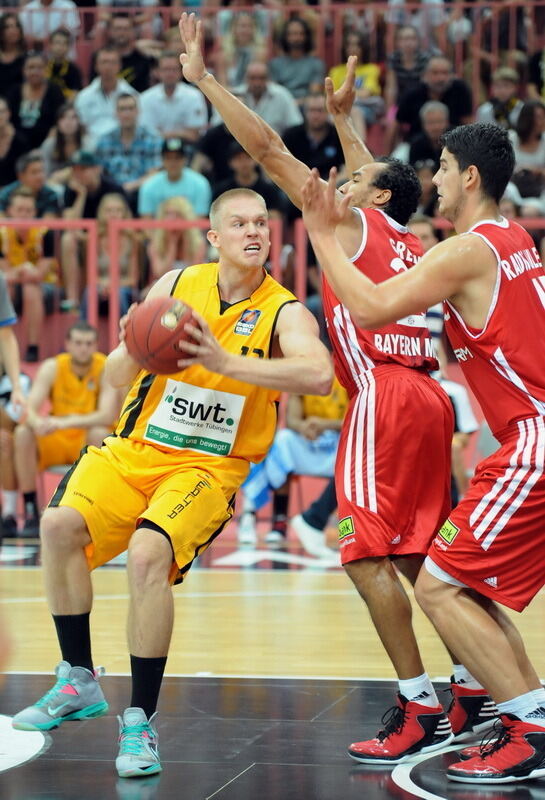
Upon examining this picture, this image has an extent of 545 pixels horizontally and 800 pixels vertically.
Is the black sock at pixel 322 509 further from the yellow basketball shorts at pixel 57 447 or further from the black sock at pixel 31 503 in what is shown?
the black sock at pixel 31 503

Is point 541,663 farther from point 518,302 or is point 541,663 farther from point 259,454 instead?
point 518,302

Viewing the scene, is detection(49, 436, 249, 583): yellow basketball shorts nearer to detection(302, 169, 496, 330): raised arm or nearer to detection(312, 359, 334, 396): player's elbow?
detection(312, 359, 334, 396): player's elbow

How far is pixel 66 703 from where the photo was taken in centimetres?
489

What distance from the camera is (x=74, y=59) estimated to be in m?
16.7

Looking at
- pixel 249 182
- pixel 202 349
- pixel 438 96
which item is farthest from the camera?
pixel 438 96

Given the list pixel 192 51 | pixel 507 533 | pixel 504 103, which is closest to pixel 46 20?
pixel 504 103

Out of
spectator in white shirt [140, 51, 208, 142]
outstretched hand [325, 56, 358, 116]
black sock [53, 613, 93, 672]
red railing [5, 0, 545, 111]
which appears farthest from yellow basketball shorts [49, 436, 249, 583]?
red railing [5, 0, 545, 111]

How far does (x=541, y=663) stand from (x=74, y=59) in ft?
40.5

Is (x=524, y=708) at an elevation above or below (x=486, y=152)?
below

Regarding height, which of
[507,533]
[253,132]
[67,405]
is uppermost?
[253,132]

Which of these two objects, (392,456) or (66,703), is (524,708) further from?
(66,703)

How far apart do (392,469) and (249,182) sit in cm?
860

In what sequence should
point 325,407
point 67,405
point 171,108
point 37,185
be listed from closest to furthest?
point 325,407 → point 67,405 → point 37,185 → point 171,108

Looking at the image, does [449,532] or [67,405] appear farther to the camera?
[67,405]
